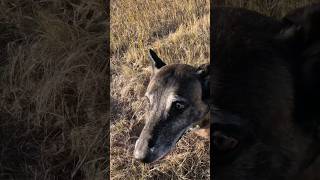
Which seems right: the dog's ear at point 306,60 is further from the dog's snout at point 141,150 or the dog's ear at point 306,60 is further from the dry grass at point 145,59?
the dog's snout at point 141,150

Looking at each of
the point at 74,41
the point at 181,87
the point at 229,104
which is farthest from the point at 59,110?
the point at 229,104

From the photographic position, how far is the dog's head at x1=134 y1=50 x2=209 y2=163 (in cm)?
192

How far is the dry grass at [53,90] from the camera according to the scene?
2340 millimetres

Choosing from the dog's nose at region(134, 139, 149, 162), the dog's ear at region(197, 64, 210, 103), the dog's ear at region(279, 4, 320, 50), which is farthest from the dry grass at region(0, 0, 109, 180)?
the dog's ear at region(279, 4, 320, 50)

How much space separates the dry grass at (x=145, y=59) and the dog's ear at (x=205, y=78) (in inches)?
1.2

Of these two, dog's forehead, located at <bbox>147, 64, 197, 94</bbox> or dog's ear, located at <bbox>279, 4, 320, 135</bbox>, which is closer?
dog's ear, located at <bbox>279, 4, 320, 135</bbox>

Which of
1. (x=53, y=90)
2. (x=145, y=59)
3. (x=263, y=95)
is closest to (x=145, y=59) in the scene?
(x=145, y=59)

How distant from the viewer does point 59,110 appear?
240 cm

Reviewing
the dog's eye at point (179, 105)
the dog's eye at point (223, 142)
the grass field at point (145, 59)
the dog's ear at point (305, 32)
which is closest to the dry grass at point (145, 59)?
the grass field at point (145, 59)

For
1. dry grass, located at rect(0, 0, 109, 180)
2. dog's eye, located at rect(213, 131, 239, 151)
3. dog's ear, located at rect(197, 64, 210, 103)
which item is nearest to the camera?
dog's eye, located at rect(213, 131, 239, 151)

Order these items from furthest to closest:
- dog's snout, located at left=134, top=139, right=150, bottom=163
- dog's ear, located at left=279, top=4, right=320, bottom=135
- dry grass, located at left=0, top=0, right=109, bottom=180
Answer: dry grass, located at left=0, top=0, right=109, bottom=180 < dog's snout, located at left=134, top=139, right=150, bottom=163 < dog's ear, located at left=279, top=4, right=320, bottom=135

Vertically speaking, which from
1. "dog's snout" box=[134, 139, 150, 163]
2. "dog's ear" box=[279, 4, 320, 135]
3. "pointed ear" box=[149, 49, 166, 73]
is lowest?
"dog's snout" box=[134, 139, 150, 163]

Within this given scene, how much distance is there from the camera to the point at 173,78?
6.46 ft

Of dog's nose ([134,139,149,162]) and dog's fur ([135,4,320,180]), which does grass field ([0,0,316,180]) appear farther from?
dog's fur ([135,4,320,180])
